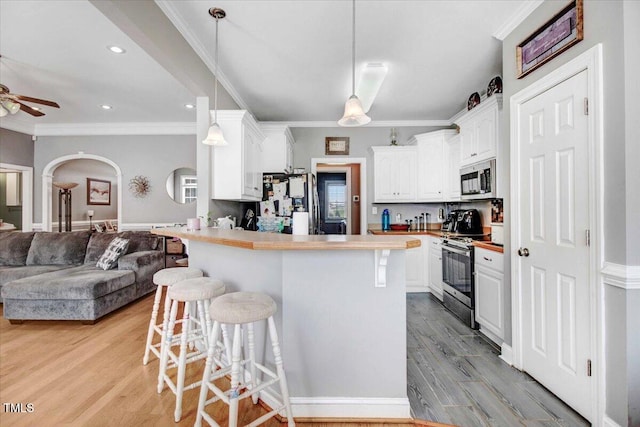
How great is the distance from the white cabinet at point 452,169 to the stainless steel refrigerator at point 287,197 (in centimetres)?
190

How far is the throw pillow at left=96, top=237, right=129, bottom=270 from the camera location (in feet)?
11.9

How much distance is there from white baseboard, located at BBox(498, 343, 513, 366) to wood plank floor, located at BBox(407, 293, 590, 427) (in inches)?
1.6

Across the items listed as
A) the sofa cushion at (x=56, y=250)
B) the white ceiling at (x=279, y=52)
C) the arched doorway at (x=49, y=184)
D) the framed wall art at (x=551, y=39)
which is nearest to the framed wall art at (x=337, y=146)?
the white ceiling at (x=279, y=52)

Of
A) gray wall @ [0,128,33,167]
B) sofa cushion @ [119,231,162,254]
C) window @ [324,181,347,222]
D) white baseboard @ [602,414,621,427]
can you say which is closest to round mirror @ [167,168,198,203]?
sofa cushion @ [119,231,162,254]

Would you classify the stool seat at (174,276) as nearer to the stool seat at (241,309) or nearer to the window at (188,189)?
the stool seat at (241,309)

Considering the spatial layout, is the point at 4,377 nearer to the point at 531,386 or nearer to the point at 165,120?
the point at 531,386

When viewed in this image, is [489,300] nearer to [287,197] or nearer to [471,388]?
[471,388]

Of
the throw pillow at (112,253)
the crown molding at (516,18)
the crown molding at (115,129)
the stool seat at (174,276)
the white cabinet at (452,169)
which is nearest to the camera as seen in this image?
the crown molding at (516,18)

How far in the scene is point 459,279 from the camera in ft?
10.4

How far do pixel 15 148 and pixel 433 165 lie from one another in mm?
6846

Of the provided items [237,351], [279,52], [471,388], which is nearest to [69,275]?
[237,351]

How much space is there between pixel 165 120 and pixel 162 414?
→ 4.71m

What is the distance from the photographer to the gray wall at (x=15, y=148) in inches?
191

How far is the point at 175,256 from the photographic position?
191 inches
